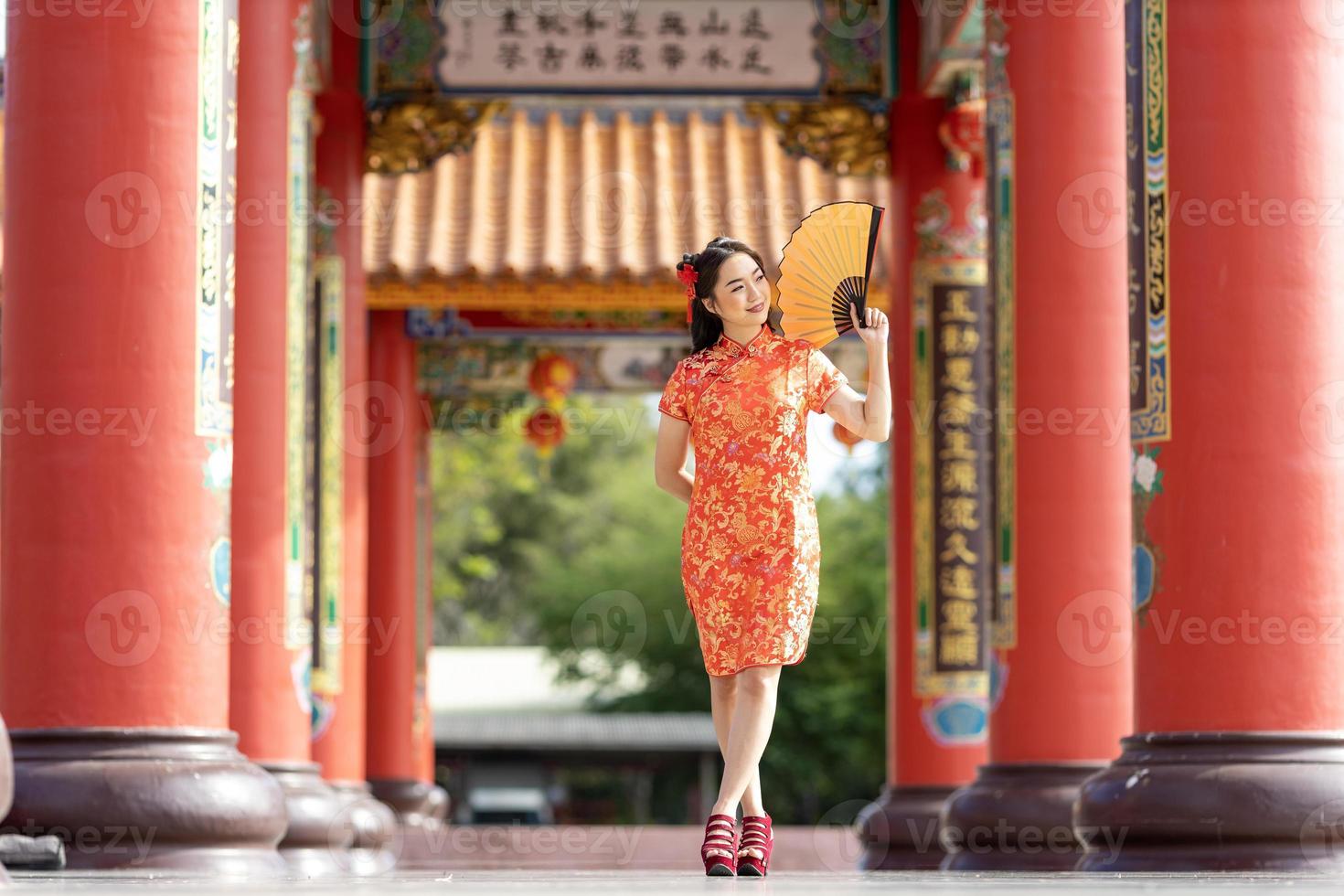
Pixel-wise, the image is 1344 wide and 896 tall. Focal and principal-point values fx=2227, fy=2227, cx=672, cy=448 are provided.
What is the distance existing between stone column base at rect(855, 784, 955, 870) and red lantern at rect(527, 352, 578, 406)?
6907 millimetres

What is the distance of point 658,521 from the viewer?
1545 inches

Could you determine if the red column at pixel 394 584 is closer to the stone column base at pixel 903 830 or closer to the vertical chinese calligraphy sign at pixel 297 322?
the stone column base at pixel 903 830

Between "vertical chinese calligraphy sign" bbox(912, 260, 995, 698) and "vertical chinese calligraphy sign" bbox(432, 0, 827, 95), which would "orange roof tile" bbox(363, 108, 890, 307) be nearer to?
"vertical chinese calligraphy sign" bbox(432, 0, 827, 95)

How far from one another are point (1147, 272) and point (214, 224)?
8.89 feet

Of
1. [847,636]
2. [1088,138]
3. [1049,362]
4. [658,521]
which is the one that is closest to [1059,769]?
[1049,362]

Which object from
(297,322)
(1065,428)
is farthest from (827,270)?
(297,322)

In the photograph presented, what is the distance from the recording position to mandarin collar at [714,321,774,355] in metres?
5.61

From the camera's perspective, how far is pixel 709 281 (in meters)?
5.64

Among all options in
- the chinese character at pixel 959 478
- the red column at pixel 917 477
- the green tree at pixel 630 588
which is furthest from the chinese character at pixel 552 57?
the green tree at pixel 630 588

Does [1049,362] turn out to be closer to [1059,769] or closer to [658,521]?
[1059,769]

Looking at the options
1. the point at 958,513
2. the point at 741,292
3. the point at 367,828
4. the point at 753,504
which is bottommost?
the point at 367,828

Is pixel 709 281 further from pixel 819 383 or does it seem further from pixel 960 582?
pixel 960 582

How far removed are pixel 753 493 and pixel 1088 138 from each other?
3.86m

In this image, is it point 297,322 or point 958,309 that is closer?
point 297,322
